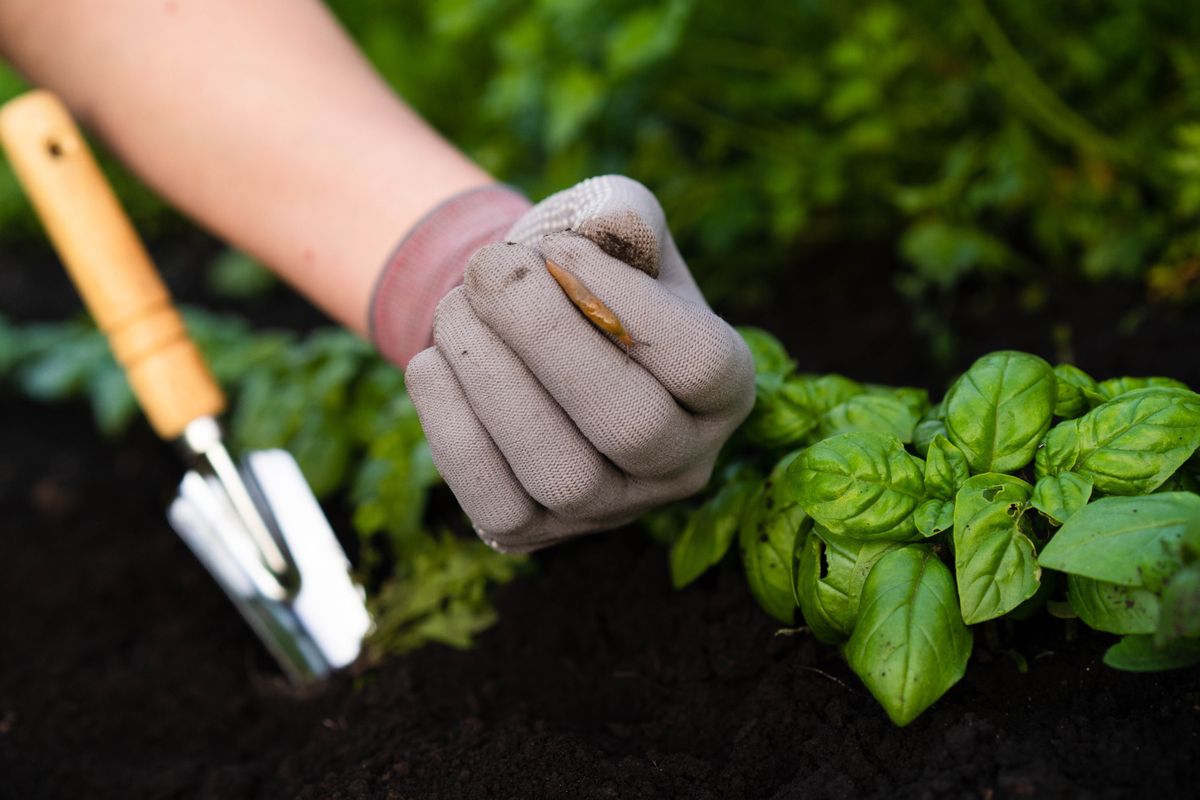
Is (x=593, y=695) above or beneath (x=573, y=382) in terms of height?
beneath

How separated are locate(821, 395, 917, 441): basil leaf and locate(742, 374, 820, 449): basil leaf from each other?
0.03 metres

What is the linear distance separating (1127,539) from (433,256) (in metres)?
1.05

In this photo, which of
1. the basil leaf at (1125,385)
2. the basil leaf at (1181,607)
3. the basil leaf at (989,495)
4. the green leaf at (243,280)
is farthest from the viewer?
the green leaf at (243,280)

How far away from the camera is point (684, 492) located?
1392 millimetres

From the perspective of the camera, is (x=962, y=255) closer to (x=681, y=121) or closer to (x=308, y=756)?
(x=681, y=121)

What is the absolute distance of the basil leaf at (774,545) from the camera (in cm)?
137

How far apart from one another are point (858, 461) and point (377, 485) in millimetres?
1085

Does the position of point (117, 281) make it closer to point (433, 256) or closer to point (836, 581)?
point (433, 256)

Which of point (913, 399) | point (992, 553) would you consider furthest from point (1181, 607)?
point (913, 399)

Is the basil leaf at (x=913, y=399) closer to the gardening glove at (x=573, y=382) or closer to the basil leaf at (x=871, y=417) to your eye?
the basil leaf at (x=871, y=417)

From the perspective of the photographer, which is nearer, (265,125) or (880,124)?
(265,125)

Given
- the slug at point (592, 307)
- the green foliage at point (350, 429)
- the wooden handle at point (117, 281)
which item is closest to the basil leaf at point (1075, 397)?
the slug at point (592, 307)

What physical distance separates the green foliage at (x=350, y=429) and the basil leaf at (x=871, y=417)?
2.18ft

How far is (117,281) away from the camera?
1.96 m
